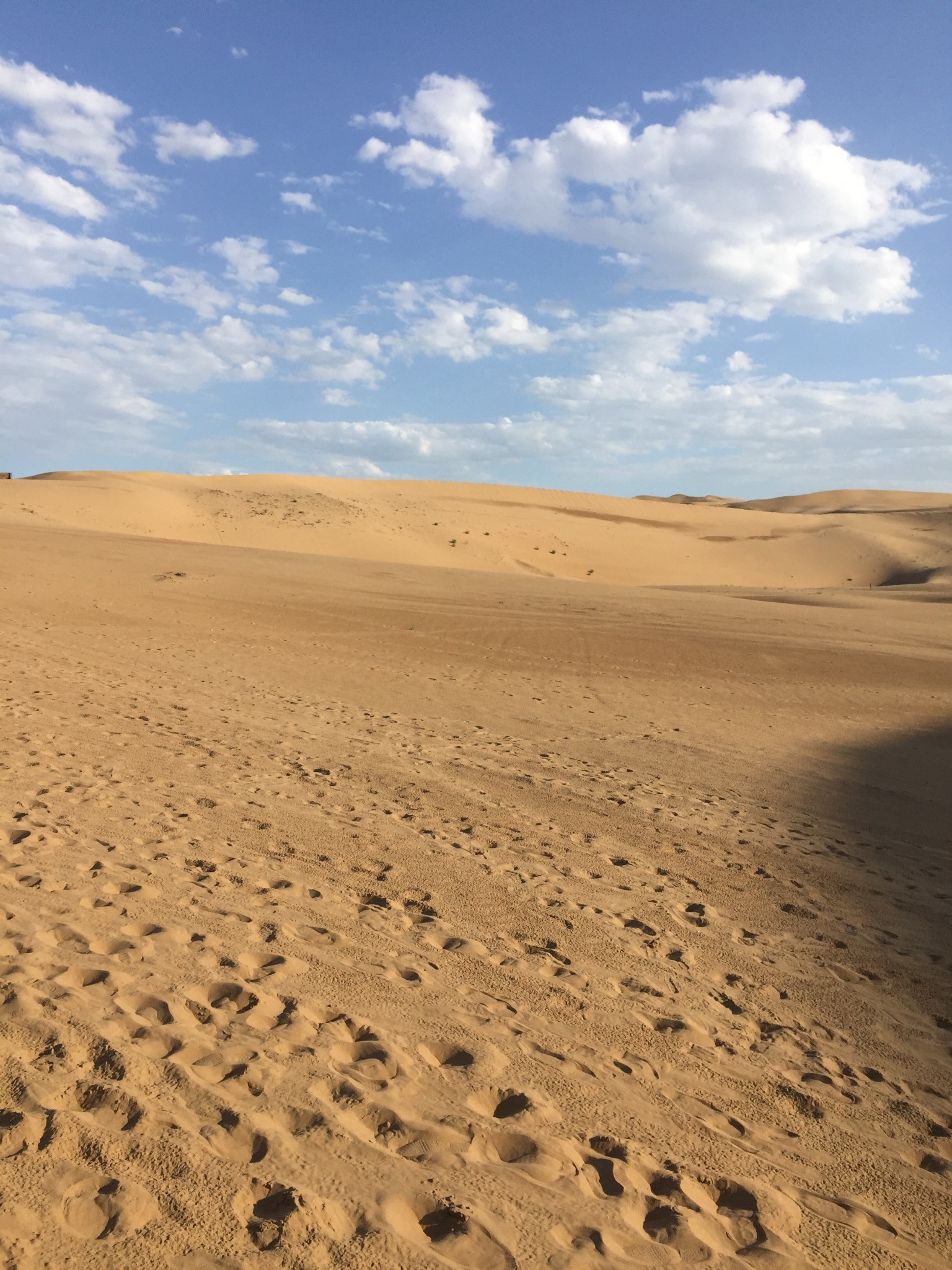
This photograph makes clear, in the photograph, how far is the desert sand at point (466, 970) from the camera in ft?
8.56

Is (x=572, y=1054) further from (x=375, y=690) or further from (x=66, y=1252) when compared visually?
(x=375, y=690)

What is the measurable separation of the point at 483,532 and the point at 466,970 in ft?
110

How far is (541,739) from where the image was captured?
895cm

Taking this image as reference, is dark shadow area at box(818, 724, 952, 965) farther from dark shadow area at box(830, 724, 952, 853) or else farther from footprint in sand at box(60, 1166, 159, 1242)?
footprint in sand at box(60, 1166, 159, 1242)

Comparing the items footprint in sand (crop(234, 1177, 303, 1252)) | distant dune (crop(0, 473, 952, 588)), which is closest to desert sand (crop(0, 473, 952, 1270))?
footprint in sand (crop(234, 1177, 303, 1252))

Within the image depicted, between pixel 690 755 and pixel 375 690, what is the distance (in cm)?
399

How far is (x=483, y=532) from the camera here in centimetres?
3706

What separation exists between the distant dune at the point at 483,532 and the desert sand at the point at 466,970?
744 inches

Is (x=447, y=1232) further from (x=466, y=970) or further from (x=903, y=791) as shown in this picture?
(x=903, y=791)

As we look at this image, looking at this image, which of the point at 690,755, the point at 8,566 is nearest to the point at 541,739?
the point at 690,755

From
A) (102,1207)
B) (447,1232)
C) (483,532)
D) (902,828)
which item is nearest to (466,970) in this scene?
(447,1232)

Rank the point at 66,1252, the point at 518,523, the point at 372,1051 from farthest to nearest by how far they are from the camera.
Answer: the point at 518,523
the point at 372,1051
the point at 66,1252

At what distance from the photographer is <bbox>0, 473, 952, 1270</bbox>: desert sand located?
2.61 metres

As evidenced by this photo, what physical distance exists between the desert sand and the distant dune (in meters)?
18.9
